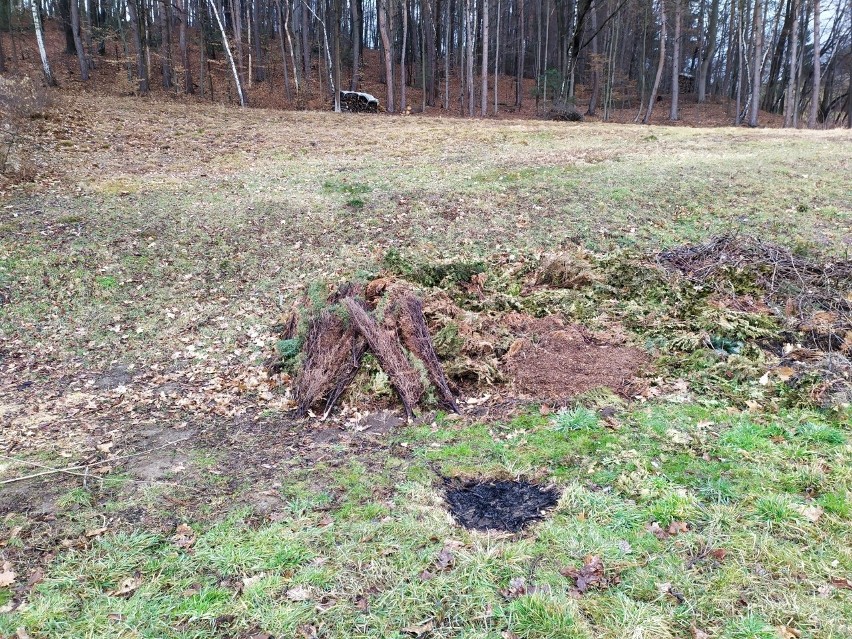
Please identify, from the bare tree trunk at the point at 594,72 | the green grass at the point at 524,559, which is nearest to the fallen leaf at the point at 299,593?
the green grass at the point at 524,559

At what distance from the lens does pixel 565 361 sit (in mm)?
5746

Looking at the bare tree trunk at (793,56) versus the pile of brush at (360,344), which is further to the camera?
the bare tree trunk at (793,56)

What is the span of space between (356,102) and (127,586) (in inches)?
1000

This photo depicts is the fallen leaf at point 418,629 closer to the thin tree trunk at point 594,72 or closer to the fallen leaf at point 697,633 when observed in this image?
the fallen leaf at point 697,633

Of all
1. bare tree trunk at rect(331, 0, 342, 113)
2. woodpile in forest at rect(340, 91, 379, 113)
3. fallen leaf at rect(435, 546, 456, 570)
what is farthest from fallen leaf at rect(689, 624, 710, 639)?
woodpile in forest at rect(340, 91, 379, 113)

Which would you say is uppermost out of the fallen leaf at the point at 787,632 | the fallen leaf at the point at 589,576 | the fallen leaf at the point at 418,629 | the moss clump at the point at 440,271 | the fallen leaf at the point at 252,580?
the moss clump at the point at 440,271

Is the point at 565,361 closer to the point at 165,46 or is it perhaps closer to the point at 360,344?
the point at 360,344

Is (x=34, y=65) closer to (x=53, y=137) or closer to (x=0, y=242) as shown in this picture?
(x=53, y=137)

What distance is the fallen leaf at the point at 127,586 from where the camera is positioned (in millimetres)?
3164

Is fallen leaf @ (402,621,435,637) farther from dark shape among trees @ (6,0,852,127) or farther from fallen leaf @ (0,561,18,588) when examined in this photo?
dark shape among trees @ (6,0,852,127)

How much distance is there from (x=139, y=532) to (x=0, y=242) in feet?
25.5

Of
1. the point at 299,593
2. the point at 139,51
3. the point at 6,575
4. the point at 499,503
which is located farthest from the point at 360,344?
the point at 139,51

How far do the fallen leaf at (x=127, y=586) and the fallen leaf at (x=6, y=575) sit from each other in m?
0.66

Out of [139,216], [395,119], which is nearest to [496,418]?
[139,216]
